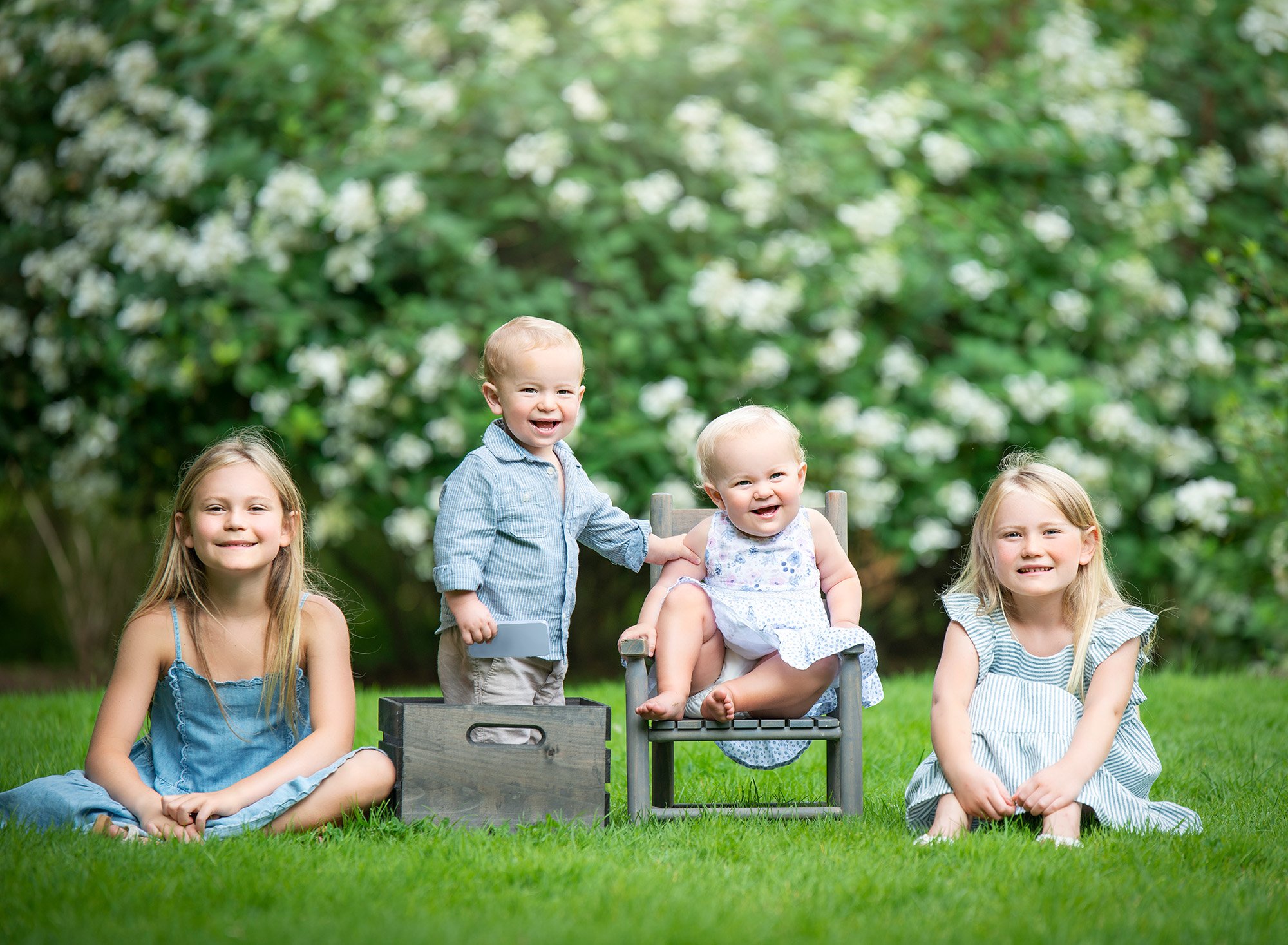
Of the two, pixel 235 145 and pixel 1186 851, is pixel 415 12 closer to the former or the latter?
pixel 235 145

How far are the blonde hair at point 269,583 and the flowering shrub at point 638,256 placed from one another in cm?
208

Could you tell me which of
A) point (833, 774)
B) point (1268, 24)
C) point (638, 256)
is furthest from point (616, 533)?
point (1268, 24)

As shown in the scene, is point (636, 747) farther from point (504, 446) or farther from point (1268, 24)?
point (1268, 24)

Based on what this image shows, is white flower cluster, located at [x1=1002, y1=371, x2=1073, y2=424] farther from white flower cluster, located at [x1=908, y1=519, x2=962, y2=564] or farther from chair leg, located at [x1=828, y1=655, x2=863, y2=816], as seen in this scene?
chair leg, located at [x1=828, y1=655, x2=863, y2=816]

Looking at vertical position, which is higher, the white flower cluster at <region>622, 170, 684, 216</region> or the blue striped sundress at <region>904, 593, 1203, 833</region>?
the white flower cluster at <region>622, 170, 684, 216</region>

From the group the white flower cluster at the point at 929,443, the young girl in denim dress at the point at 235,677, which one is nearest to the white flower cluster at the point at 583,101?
the white flower cluster at the point at 929,443

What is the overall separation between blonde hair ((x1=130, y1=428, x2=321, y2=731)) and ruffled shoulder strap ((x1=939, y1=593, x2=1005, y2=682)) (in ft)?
5.36

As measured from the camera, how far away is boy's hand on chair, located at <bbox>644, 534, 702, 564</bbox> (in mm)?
3525

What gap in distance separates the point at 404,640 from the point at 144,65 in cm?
332

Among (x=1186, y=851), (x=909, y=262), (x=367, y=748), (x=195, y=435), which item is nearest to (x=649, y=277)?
(x=909, y=262)

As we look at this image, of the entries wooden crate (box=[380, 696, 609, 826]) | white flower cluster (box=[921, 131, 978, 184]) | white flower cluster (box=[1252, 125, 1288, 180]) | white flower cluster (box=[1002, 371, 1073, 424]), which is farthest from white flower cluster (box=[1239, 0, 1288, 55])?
wooden crate (box=[380, 696, 609, 826])

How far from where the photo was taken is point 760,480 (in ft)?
11.0

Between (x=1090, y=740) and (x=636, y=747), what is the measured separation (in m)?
1.06

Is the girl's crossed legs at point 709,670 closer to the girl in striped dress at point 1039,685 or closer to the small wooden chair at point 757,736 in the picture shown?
the small wooden chair at point 757,736
